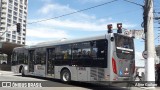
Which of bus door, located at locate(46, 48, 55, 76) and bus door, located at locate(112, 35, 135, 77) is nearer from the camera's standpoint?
bus door, located at locate(112, 35, 135, 77)

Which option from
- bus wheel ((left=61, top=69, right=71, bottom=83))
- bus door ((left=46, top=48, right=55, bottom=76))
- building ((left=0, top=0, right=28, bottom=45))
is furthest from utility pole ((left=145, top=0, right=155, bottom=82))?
building ((left=0, top=0, right=28, bottom=45))

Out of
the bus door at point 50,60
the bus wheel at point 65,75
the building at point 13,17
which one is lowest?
the bus wheel at point 65,75

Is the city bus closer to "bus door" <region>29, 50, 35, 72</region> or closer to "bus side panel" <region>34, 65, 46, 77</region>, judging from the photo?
"bus side panel" <region>34, 65, 46, 77</region>

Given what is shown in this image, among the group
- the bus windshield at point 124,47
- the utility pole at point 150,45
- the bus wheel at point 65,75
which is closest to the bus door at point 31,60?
the bus wheel at point 65,75

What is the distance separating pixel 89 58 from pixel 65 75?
9.95 ft

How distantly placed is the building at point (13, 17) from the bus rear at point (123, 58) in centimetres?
11844

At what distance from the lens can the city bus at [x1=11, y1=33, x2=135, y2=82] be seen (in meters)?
16.2

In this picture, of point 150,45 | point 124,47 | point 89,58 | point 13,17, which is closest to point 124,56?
point 124,47

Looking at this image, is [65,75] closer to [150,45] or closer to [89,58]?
[89,58]

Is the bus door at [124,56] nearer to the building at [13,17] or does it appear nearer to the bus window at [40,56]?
the bus window at [40,56]

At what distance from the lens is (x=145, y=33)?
789 inches

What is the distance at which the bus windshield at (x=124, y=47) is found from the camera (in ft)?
54.4

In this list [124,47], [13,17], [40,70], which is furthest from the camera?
[13,17]

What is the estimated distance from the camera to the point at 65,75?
19.6m
